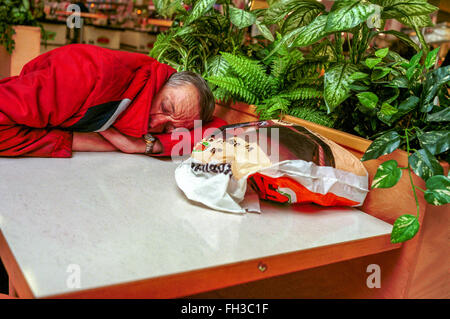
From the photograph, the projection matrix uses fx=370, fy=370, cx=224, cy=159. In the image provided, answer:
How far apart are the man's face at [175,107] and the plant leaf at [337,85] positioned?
1.69ft

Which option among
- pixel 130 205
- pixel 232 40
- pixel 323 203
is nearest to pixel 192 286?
pixel 130 205

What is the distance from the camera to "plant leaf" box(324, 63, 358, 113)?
48.1 inches

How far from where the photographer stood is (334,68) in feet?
4.29

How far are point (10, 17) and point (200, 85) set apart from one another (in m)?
3.91

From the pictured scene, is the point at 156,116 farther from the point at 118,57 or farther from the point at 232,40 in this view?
the point at 232,40

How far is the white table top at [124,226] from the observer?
71 cm

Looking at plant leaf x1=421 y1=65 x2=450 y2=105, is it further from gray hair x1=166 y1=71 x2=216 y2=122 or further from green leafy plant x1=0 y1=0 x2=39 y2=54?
green leafy plant x1=0 y1=0 x2=39 y2=54

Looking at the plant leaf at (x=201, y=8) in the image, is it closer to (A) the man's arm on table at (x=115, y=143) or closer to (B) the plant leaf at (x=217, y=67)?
(B) the plant leaf at (x=217, y=67)

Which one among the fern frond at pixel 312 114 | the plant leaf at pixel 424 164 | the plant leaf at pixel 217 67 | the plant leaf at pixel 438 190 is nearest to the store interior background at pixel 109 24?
the plant leaf at pixel 217 67

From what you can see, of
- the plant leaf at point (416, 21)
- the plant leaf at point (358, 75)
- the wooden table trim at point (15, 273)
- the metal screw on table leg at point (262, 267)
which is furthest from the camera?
the plant leaf at point (416, 21)

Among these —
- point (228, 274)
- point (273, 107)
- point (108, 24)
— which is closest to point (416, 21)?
point (273, 107)

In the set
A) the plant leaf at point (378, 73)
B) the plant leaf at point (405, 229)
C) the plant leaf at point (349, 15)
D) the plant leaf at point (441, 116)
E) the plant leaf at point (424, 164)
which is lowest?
the plant leaf at point (405, 229)

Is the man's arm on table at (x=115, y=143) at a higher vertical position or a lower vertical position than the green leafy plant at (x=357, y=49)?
lower
